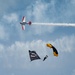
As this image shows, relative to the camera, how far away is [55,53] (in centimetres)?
19025

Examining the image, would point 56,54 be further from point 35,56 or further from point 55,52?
point 35,56

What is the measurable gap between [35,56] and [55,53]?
58.3 feet

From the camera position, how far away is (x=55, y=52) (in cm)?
19100

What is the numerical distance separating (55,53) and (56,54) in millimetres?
2869

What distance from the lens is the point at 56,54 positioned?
188 meters

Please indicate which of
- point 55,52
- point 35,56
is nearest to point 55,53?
point 55,52

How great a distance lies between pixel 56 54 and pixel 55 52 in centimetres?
378

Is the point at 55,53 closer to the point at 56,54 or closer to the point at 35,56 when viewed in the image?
the point at 56,54

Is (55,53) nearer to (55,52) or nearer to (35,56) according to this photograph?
(55,52)

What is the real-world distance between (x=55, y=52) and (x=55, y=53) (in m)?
1.05

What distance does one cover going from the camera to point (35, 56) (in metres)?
198

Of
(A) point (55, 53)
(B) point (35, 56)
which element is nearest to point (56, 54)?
(A) point (55, 53)
